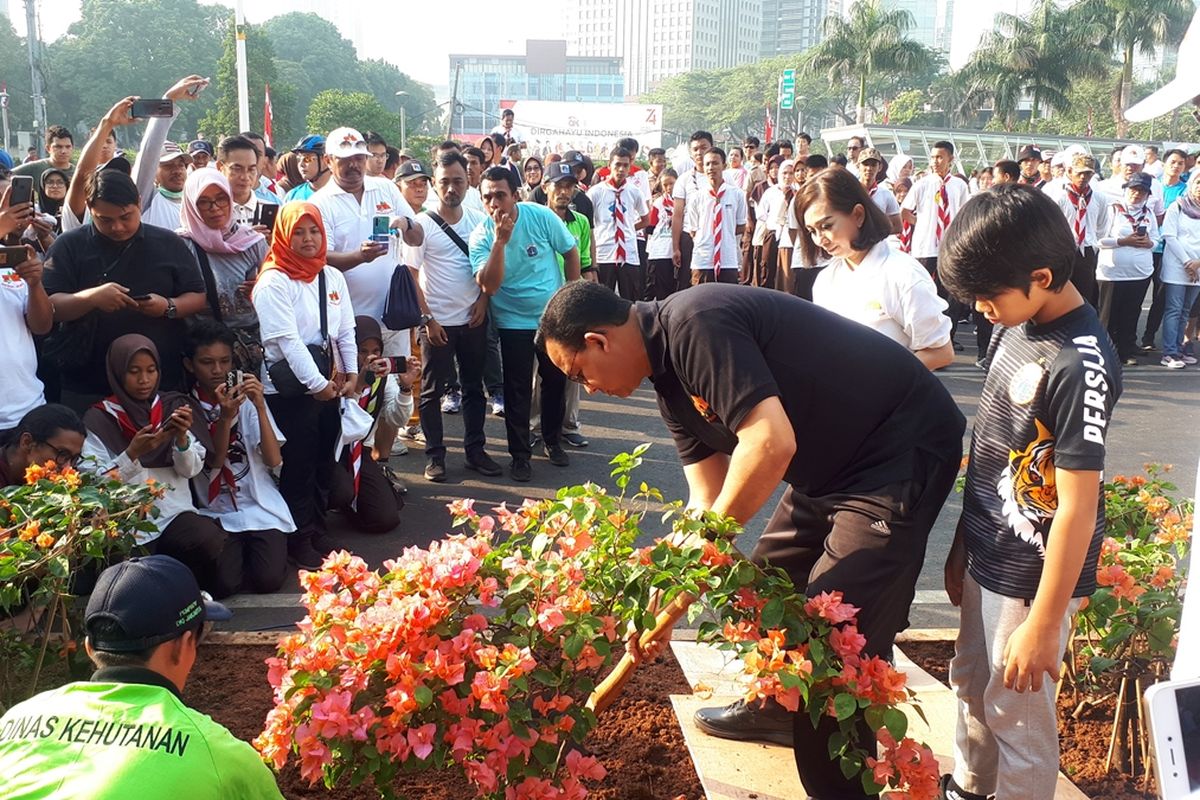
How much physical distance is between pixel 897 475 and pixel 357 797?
5.90 feet

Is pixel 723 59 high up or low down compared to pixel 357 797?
up

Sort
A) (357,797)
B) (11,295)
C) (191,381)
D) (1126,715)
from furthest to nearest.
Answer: (191,381) → (11,295) → (1126,715) → (357,797)

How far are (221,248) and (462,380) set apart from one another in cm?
176

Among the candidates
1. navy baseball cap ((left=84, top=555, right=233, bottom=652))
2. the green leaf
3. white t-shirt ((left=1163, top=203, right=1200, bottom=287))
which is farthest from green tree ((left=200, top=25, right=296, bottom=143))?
the green leaf

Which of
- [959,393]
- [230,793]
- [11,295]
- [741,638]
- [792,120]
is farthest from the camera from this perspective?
[792,120]

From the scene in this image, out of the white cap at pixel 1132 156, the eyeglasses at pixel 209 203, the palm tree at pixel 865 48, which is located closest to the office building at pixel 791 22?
the palm tree at pixel 865 48

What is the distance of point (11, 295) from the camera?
468 centimetres

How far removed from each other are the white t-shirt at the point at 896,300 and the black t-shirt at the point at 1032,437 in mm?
1177

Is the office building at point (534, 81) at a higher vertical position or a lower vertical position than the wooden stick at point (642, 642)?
higher

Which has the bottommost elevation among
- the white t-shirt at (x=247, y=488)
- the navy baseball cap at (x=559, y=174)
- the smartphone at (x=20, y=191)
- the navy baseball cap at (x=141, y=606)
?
the white t-shirt at (x=247, y=488)

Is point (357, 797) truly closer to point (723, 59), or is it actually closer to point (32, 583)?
point (32, 583)

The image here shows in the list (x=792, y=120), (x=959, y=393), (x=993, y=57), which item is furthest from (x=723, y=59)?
(x=959, y=393)

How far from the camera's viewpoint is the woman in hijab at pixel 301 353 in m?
5.09

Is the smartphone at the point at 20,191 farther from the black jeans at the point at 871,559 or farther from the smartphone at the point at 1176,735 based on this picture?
the smartphone at the point at 1176,735
